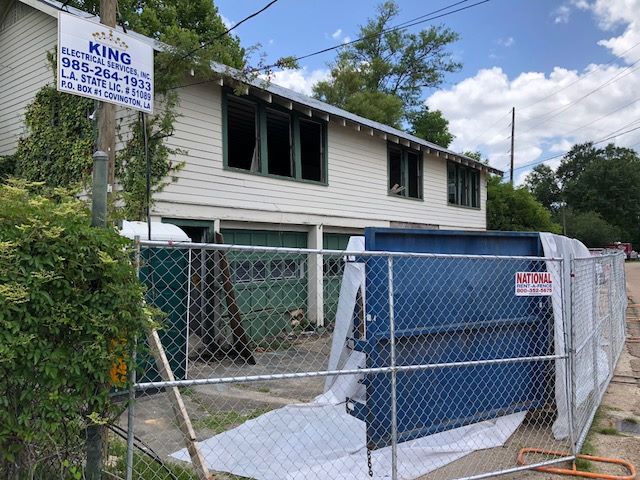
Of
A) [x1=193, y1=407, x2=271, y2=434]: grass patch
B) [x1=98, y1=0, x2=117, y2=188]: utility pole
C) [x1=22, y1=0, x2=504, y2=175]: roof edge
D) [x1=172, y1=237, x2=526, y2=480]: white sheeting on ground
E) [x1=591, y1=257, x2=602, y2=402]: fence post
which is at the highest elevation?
[x1=22, y1=0, x2=504, y2=175]: roof edge

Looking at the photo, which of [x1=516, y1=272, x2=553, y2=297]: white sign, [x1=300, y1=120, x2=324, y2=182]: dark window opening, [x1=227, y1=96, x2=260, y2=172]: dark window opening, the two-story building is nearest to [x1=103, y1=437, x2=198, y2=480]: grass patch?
[x1=516, y1=272, x2=553, y2=297]: white sign

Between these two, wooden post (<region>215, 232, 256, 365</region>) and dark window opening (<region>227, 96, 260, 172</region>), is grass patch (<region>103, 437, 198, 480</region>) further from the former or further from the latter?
dark window opening (<region>227, 96, 260, 172</region>)

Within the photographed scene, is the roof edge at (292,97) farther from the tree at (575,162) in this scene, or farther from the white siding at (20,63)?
the tree at (575,162)

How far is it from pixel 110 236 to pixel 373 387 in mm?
2605

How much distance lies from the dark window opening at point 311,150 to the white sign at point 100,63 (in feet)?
27.1

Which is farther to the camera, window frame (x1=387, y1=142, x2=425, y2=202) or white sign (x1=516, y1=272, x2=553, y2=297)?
window frame (x1=387, y1=142, x2=425, y2=202)

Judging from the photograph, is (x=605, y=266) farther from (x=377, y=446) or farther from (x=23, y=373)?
(x=23, y=373)

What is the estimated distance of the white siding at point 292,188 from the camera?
29.4ft

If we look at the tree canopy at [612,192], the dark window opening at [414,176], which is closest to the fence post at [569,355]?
the dark window opening at [414,176]

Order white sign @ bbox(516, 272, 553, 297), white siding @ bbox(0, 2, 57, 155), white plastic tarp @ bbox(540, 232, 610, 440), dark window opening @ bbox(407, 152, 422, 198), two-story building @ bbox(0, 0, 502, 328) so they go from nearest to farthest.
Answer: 1. white sign @ bbox(516, 272, 553, 297)
2. white plastic tarp @ bbox(540, 232, 610, 440)
3. two-story building @ bbox(0, 0, 502, 328)
4. white siding @ bbox(0, 2, 57, 155)
5. dark window opening @ bbox(407, 152, 422, 198)

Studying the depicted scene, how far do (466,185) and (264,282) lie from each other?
1106 cm

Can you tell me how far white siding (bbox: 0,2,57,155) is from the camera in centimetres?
990

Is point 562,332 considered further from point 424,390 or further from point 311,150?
point 311,150

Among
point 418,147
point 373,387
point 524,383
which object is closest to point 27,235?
point 373,387
